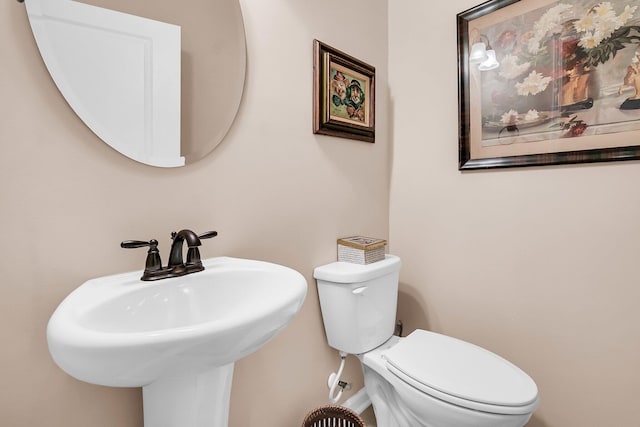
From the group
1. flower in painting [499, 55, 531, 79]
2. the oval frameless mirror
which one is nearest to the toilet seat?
the oval frameless mirror

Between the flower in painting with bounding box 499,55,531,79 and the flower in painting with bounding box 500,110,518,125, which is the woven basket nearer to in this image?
the flower in painting with bounding box 500,110,518,125

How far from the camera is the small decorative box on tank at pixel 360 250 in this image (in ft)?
4.13

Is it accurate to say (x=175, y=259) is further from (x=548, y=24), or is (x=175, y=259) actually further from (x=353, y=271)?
(x=548, y=24)

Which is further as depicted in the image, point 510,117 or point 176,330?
point 510,117

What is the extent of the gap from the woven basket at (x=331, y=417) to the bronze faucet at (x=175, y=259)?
29.7 inches

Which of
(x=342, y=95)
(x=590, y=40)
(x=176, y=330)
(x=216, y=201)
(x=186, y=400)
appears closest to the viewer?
(x=176, y=330)

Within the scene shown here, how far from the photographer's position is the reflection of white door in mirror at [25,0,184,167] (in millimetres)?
701

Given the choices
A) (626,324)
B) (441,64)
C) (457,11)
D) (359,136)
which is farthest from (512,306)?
(457,11)

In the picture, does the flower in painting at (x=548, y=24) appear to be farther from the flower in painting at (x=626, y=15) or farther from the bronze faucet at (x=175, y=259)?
the bronze faucet at (x=175, y=259)

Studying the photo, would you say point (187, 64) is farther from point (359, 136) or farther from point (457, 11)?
point (457, 11)

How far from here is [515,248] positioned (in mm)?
1265

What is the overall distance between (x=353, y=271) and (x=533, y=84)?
102 centimetres

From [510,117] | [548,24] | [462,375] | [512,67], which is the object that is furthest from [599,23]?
[462,375]

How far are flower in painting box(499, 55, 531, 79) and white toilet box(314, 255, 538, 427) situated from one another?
0.90m
